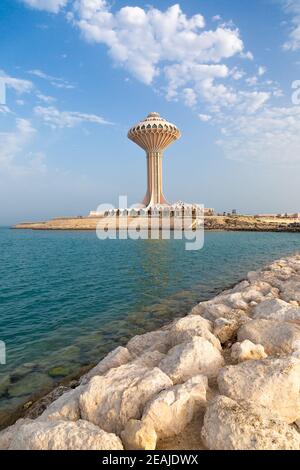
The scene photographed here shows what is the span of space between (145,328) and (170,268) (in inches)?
517

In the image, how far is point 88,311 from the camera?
13.1 m

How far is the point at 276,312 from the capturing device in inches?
301

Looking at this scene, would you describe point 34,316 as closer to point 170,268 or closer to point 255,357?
point 255,357

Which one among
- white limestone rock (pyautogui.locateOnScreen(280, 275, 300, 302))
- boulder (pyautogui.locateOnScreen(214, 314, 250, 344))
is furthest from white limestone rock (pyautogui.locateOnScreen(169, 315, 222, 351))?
white limestone rock (pyautogui.locateOnScreen(280, 275, 300, 302))

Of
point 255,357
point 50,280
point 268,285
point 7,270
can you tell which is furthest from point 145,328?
point 7,270

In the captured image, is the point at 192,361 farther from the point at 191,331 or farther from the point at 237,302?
the point at 237,302

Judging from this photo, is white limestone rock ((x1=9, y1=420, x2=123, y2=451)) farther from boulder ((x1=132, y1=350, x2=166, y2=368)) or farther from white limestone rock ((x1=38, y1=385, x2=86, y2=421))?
boulder ((x1=132, y1=350, x2=166, y2=368))

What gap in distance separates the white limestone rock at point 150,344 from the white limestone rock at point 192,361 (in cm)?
148

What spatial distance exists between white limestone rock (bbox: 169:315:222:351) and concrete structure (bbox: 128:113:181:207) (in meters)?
84.9

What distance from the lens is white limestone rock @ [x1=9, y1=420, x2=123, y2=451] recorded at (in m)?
3.63

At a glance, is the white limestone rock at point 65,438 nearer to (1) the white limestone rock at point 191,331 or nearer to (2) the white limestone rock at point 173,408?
(2) the white limestone rock at point 173,408

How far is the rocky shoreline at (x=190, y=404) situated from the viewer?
145 inches

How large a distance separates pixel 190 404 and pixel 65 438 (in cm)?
169

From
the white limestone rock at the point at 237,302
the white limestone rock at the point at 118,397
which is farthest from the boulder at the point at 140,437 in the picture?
the white limestone rock at the point at 237,302
